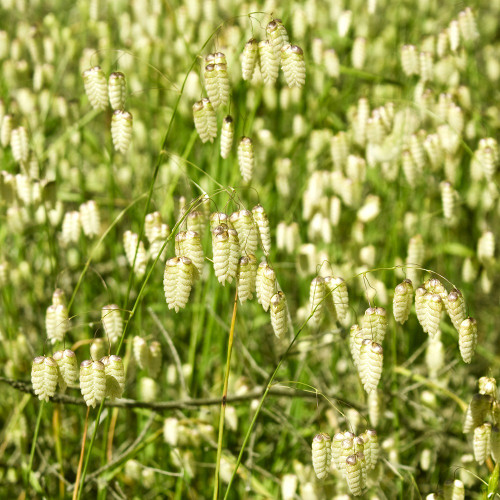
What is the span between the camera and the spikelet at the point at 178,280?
1.47 m

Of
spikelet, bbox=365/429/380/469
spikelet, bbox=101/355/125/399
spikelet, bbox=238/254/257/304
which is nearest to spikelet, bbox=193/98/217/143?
spikelet, bbox=238/254/257/304

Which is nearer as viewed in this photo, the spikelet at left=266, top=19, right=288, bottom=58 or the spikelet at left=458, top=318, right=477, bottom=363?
the spikelet at left=458, top=318, right=477, bottom=363

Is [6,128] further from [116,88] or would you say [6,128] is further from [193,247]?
[193,247]

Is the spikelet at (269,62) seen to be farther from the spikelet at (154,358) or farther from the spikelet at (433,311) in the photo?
the spikelet at (154,358)

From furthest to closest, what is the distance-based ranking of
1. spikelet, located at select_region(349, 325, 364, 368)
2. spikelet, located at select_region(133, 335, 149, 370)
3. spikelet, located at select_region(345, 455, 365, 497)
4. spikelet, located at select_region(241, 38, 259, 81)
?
spikelet, located at select_region(133, 335, 149, 370) < spikelet, located at select_region(241, 38, 259, 81) < spikelet, located at select_region(349, 325, 364, 368) < spikelet, located at select_region(345, 455, 365, 497)

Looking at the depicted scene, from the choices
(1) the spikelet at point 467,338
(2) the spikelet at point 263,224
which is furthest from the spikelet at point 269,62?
(1) the spikelet at point 467,338

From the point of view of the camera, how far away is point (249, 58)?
168 cm

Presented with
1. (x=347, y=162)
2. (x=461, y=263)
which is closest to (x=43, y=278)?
(x=347, y=162)

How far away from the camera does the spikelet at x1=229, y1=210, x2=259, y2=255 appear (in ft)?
5.04

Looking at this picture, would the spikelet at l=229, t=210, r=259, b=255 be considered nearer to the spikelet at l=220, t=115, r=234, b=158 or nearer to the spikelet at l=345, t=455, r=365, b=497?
the spikelet at l=220, t=115, r=234, b=158

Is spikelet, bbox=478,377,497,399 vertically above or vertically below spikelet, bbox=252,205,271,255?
below

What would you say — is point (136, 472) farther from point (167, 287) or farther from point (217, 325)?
point (167, 287)

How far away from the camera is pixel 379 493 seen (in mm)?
2023

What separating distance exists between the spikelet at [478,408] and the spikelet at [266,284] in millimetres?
544
